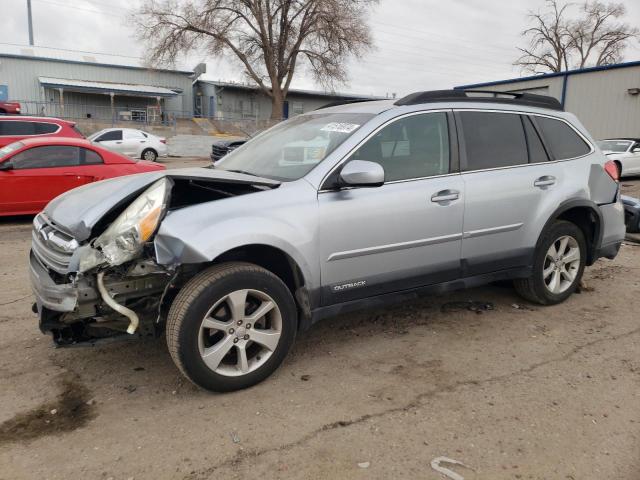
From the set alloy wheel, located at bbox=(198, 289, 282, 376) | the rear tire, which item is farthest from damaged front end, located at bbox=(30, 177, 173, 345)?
the rear tire

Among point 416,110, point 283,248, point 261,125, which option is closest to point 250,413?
point 283,248

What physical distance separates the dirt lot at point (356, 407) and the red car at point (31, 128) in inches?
322

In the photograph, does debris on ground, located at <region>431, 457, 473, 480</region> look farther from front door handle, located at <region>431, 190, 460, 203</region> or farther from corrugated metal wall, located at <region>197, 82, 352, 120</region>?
corrugated metal wall, located at <region>197, 82, 352, 120</region>

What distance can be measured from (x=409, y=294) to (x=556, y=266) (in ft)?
5.34

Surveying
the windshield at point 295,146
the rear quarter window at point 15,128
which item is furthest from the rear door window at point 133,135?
the windshield at point 295,146

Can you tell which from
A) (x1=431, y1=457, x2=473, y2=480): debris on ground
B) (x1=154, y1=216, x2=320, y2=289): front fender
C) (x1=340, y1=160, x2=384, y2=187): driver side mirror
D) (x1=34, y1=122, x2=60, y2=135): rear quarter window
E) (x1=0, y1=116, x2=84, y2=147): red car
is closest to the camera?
(x1=431, y1=457, x2=473, y2=480): debris on ground

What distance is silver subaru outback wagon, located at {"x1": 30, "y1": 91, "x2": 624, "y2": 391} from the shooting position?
2863 mm

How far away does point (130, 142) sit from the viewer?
68.8 ft

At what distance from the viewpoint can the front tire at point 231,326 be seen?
2824mm

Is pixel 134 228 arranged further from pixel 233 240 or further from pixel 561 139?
pixel 561 139

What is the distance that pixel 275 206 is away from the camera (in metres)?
3.10

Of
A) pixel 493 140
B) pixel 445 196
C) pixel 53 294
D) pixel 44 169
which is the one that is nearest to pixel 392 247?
pixel 445 196

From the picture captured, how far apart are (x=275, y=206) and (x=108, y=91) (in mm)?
38319

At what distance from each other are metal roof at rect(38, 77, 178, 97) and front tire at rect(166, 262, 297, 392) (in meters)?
38.4
